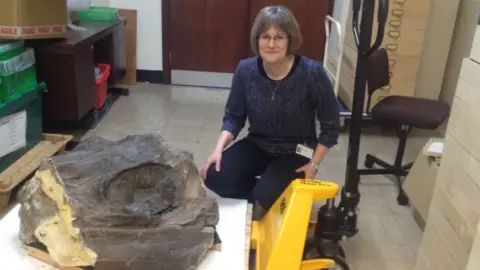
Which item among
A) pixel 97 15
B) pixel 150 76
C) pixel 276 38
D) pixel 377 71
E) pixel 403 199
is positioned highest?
pixel 276 38

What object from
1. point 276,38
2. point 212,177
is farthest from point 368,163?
point 276,38

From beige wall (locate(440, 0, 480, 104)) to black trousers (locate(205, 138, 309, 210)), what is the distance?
Result: 1969 mm

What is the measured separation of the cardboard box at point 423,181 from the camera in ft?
7.41

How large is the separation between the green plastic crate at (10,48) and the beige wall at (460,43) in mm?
2735

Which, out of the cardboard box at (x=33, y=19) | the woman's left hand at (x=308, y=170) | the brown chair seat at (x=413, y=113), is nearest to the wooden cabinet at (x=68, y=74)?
the cardboard box at (x=33, y=19)

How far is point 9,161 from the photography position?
254cm

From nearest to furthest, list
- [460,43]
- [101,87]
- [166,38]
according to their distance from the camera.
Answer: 1. [101,87]
2. [460,43]
3. [166,38]

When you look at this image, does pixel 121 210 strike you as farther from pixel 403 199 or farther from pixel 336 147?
pixel 336 147

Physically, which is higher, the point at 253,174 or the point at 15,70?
the point at 15,70

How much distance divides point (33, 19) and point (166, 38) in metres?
1.79

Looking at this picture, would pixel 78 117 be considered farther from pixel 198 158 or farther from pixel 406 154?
pixel 406 154

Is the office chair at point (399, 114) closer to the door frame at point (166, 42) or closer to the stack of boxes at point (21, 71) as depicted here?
the stack of boxes at point (21, 71)

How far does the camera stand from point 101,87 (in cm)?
345

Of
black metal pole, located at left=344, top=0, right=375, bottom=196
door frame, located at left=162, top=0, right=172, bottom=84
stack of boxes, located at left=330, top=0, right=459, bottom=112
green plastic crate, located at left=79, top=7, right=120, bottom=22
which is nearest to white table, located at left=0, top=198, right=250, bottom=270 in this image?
black metal pole, located at left=344, top=0, right=375, bottom=196
